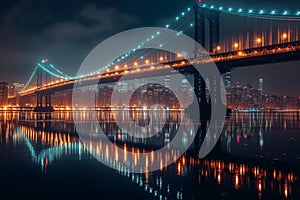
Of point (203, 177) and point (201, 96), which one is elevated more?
point (201, 96)

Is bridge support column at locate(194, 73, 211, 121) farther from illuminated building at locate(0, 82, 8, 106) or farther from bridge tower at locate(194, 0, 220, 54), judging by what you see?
illuminated building at locate(0, 82, 8, 106)

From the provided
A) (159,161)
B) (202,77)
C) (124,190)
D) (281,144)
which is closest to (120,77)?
(202,77)

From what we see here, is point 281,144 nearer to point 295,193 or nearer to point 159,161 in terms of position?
point 159,161

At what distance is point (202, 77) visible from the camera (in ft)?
156

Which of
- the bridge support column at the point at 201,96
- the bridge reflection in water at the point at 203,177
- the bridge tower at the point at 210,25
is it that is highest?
the bridge tower at the point at 210,25

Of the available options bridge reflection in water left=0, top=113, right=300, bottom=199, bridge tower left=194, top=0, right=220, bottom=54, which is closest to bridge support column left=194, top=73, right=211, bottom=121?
bridge tower left=194, top=0, right=220, bottom=54

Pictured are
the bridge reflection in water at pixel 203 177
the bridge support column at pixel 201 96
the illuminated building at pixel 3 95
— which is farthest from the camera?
the illuminated building at pixel 3 95

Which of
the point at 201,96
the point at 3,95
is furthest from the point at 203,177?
the point at 3,95

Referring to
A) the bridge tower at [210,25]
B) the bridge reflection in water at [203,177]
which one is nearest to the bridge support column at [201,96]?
the bridge tower at [210,25]

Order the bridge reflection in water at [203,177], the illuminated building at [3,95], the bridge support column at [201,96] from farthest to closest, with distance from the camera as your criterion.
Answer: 1. the illuminated building at [3,95]
2. the bridge support column at [201,96]
3. the bridge reflection in water at [203,177]

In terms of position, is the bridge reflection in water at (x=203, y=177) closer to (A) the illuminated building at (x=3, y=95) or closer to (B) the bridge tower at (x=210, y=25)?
(B) the bridge tower at (x=210, y=25)

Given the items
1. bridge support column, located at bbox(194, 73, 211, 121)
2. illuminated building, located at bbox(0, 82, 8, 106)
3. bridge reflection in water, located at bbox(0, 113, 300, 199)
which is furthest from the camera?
illuminated building, located at bbox(0, 82, 8, 106)

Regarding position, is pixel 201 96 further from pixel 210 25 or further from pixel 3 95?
pixel 3 95

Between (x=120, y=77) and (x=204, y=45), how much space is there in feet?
49.5
